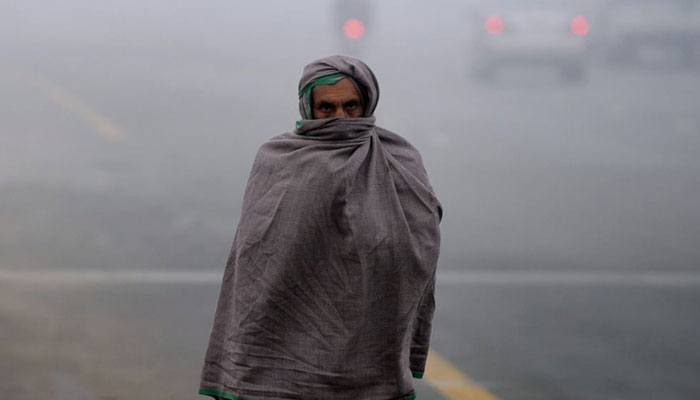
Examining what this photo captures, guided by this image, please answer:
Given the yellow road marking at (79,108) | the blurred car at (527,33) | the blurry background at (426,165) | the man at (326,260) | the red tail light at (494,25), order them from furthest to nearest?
the red tail light at (494,25)
the blurred car at (527,33)
the yellow road marking at (79,108)
the blurry background at (426,165)
the man at (326,260)

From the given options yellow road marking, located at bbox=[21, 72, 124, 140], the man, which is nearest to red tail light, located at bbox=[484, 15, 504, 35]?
yellow road marking, located at bbox=[21, 72, 124, 140]

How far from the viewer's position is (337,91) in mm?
3475

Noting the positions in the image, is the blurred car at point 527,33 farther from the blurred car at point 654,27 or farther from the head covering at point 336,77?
the head covering at point 336,77

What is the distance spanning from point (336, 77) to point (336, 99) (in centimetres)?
6

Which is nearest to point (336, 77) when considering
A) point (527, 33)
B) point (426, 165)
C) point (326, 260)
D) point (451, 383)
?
point (326, 260)

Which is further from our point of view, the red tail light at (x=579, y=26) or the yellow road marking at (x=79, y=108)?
the red tail light at (x=579, y=26)

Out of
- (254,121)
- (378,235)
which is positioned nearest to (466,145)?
(254,121)

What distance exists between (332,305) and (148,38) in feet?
43.0

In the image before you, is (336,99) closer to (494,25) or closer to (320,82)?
(320,82)

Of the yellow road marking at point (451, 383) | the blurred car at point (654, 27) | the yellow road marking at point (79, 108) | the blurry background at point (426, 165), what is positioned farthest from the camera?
the blurred car at point (654, 27)

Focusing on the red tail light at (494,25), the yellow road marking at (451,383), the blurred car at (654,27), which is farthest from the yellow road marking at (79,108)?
the yellow road marking at (451,383)

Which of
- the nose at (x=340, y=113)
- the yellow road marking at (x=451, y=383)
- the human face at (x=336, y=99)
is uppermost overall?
the human face at (x=336, y=99)

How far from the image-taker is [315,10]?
15.4m

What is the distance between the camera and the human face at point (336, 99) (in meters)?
3.47
